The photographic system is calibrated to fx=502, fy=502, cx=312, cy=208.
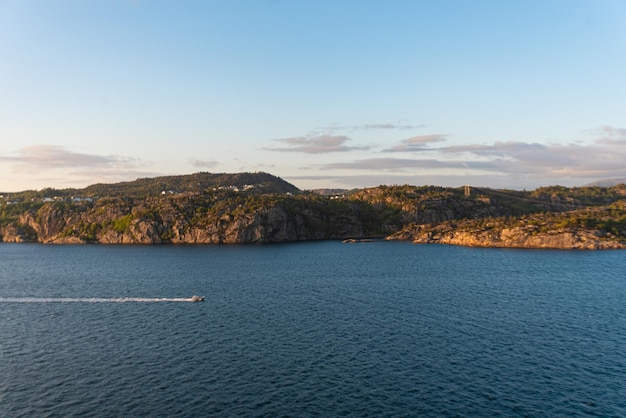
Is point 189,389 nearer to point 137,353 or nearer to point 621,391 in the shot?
point 137,353

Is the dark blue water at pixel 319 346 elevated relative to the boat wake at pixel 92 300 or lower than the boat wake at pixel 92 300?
lower

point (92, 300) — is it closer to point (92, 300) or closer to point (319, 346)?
point (92, 300)

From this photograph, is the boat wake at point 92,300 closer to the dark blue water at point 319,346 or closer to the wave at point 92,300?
the wave at point 92,300

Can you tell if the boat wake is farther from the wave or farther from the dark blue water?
the dark blue water

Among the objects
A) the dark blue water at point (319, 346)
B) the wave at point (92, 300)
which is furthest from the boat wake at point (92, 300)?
the dark blue water at point (319, 346)

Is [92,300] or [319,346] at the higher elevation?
[92,300]

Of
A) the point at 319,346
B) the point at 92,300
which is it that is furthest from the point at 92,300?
the point at 319,346

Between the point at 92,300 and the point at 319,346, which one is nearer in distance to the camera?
the point at 319,346

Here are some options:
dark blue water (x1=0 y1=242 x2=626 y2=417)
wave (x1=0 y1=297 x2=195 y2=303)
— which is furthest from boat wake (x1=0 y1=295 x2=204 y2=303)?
dark blue water (x1=0 y1=242 x2=626 y2=417)

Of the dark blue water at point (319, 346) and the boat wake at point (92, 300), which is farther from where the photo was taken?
the boat wake at point (92, 300)
